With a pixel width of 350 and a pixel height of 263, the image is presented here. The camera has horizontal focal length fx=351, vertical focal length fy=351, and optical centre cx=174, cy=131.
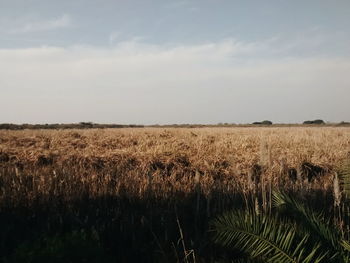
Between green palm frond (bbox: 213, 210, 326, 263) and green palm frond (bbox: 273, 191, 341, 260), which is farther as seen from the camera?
green palm frond (bbox: 273, 191, 341, 260)

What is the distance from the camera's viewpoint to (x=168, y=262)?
2664 millimetres

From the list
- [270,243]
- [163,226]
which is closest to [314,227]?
[270,243]

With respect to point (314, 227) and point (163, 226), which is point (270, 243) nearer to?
point (314, 227)

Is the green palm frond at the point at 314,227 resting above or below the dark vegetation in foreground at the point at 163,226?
above

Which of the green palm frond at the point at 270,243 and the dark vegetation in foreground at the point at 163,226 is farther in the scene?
the dark vegetation in foreground at the point at 163,226

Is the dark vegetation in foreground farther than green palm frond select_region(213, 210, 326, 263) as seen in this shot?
Yes

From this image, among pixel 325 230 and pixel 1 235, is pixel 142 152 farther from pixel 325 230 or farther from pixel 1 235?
pixel 325 230

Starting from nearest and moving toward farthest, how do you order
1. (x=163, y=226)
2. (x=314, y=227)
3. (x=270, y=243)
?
(x=270, y=243) → (x=314, y=227) → (x=163, y=226)

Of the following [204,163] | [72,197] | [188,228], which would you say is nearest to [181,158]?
[204,163]

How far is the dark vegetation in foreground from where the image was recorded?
220 cm

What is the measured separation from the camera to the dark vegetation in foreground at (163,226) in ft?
7.22

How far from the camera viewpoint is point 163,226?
3299 mm

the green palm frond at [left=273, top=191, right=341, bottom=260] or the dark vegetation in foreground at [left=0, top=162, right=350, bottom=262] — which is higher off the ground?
the green palm frond at [left=273, top=191, right=341, bottom=260]

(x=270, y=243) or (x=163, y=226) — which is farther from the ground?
(x=270, y=243)
